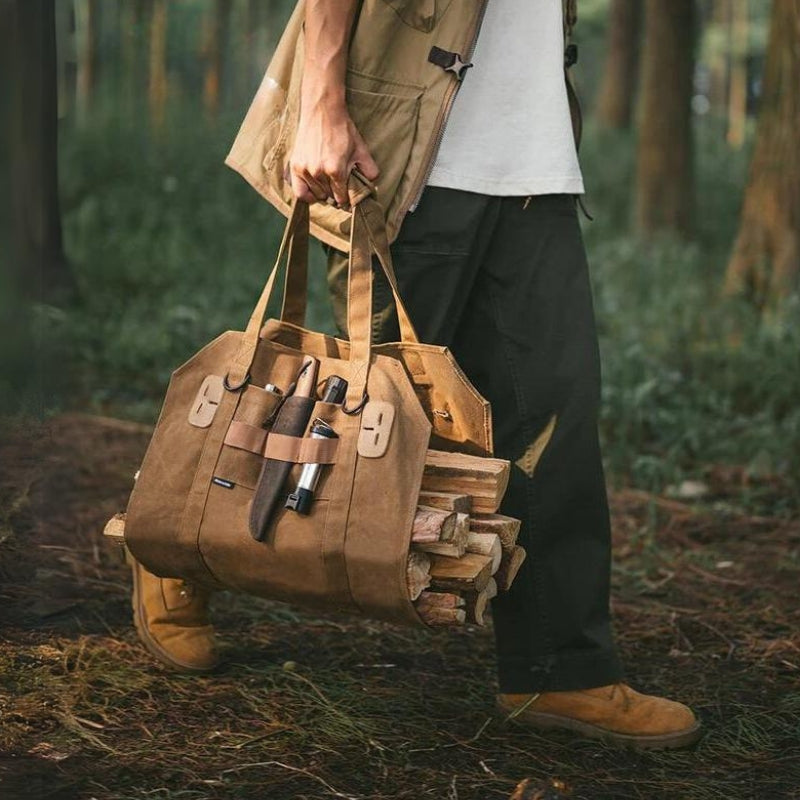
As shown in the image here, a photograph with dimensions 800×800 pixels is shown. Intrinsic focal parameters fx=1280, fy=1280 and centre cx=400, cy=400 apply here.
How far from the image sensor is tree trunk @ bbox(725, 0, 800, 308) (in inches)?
268

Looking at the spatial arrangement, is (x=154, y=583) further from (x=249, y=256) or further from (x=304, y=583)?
(x=249, y=256)

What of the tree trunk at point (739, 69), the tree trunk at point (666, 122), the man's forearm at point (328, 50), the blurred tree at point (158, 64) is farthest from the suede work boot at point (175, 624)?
the tree trunk at point (739, 69)

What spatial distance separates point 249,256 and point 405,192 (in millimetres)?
6991

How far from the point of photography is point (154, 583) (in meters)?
3.11

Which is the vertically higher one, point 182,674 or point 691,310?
point 691,310

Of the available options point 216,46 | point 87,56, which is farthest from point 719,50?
point 87,56

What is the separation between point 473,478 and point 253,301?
5794 mm

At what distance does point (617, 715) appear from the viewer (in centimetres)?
284

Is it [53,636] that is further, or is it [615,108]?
[615,108]

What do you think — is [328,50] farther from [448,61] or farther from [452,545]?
[452,545]

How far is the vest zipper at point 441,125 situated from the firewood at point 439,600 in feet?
2.46

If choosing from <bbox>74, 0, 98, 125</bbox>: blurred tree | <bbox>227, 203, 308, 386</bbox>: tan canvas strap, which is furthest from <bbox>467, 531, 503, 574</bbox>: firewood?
<bbox>74, 0, 98, 125</bbox>: blurred tree

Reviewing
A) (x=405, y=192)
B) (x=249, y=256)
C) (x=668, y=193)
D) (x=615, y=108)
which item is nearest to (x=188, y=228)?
(x=249, y=256)

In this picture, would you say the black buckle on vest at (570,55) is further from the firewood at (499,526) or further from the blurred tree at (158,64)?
the blurred tree at (158,64)
